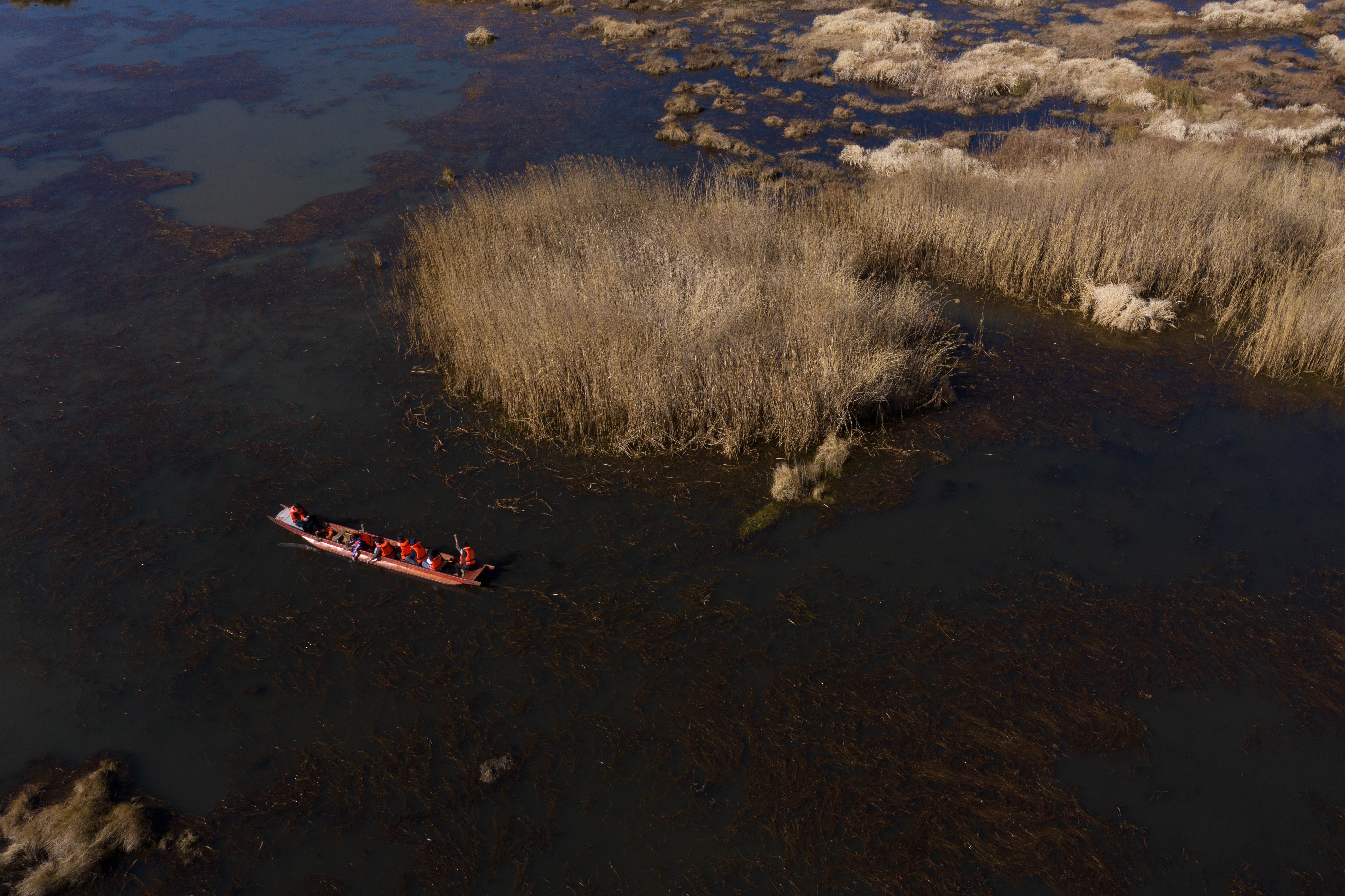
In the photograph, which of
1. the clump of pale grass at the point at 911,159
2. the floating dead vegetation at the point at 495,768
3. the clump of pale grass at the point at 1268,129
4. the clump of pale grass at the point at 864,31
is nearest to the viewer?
the floating dead vegetation at the point at 495,768

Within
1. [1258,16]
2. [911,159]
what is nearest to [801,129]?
[911,159]

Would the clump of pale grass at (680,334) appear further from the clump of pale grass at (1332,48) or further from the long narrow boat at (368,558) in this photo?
the clump of pale grass at (1332,48)

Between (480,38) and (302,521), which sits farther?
(480,38)

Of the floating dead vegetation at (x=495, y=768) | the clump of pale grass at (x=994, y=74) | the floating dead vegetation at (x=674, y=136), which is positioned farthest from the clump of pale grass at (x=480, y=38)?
the floating dead vegetation at (x=495, y=768)

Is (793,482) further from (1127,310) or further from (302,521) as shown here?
(1127,310)

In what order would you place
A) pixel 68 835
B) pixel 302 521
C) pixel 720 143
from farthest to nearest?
pixel 720 143
pixel 302 521
pixel 68 835

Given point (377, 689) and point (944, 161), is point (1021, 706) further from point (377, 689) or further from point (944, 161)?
point (944, 161)
